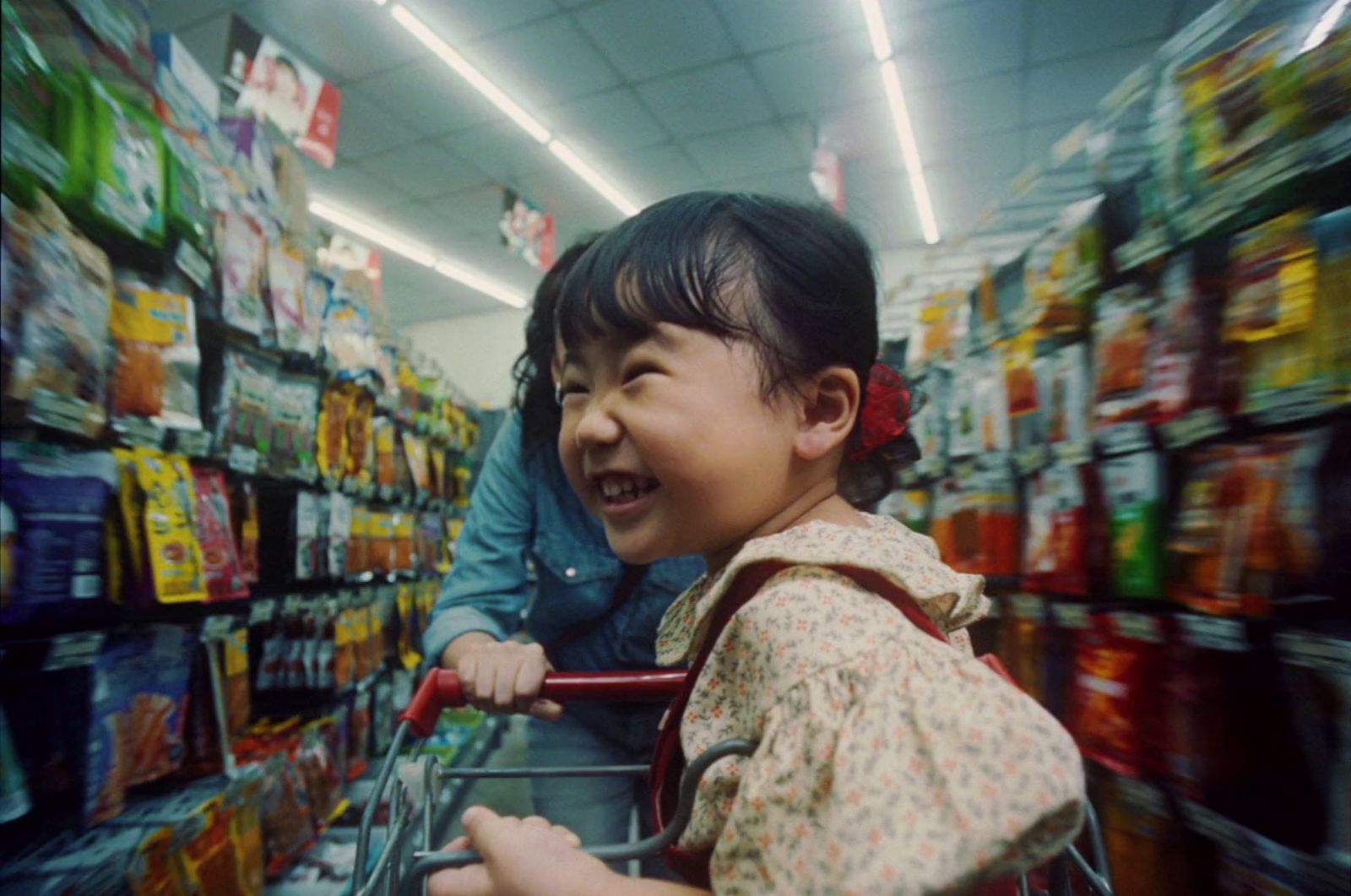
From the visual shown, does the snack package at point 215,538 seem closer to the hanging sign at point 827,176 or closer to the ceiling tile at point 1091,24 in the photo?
the hanging sign at point 827,176

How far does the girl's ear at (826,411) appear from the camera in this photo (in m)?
0.75

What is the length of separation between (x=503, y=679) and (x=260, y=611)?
153cm

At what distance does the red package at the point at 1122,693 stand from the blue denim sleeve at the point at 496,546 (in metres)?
1.04

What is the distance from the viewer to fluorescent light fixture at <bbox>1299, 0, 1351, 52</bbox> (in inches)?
32.2

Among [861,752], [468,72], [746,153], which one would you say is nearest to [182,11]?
[468,72]

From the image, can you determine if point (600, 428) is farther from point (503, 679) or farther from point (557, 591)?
point (557, 591)

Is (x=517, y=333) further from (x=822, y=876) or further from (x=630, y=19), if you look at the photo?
(x=822, y=876)

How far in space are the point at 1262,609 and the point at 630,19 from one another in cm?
437

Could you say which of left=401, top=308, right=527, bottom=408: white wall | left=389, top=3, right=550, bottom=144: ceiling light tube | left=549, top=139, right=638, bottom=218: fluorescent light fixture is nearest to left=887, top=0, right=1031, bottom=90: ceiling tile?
left=549, top=139, right=638, bottom=218: fluorescent light fixture

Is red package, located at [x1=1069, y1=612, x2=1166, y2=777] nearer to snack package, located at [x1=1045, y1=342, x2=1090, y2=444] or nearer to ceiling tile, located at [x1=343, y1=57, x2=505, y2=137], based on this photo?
snack package, located at [x1=1045, y1=342, x2=1090, y2=444]

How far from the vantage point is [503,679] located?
86cm

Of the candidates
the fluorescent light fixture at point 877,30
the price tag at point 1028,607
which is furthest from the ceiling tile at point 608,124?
the price tag at point 1028,607

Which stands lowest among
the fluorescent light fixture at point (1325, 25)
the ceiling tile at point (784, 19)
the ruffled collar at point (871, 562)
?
the ruffled collar at point (871, 562)

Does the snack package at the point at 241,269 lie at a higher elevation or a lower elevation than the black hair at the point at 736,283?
higher
